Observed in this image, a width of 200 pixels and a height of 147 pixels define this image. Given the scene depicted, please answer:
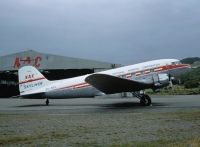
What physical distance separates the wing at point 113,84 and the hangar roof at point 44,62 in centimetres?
2159

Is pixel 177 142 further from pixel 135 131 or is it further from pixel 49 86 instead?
pixel 49 86

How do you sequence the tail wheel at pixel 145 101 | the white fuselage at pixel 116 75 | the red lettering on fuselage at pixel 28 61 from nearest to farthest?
the tail wheel at pixel 145 101, the white fuselage at pixel 116 75, the red lettering on fuselage at pixel 28 61

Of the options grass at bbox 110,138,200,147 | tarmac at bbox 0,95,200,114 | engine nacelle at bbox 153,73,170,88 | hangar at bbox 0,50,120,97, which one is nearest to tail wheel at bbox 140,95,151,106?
tarmac at bbox 0,95,200,114

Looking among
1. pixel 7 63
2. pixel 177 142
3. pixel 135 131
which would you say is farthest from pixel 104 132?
pixel 7 63

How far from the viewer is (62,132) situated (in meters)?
12.8

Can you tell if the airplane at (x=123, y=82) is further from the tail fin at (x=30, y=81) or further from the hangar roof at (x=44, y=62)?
the hangar roof at (x=44, y=62)

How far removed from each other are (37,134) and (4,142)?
170 cm

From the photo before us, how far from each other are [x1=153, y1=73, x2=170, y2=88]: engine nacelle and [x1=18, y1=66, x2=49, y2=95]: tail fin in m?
9.25

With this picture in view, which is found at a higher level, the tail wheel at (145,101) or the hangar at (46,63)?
the hangar at (46,63)

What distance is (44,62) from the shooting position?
48.6 metres

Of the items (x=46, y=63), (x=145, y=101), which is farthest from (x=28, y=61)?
(x=145, y=101)

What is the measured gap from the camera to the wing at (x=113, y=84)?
2458 cm

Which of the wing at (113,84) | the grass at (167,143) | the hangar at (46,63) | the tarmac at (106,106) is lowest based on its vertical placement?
the grass at (167,143)

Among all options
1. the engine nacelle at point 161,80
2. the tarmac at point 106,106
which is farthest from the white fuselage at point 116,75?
the tarmac at point 106,106
